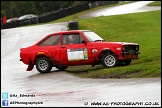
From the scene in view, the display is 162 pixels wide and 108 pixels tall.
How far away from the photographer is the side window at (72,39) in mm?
19328

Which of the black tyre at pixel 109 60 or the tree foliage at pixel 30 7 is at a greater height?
the tree foliage at pixel 30 7

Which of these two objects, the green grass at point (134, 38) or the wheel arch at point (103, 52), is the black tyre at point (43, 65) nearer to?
the green grass at point (134, 38)

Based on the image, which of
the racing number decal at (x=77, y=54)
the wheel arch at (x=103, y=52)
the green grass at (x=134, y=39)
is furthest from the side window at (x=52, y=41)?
the wheel arch at (x=103, y=52)

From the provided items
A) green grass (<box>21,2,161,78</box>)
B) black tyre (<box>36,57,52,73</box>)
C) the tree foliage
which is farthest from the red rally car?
the tree foliage

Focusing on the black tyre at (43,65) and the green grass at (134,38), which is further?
the black tyre at (43,65)

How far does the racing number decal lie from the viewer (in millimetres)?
19000

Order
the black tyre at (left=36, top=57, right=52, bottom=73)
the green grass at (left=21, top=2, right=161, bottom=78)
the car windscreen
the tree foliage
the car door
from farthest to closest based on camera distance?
the tree foliage
the black tyre at (left=36, top=57, right=52, bottom=73)
the car windscreen
the car door
the green grass at (left=21, top=2, right=161, bottom=78)

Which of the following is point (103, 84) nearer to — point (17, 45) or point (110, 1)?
point (17, 45)

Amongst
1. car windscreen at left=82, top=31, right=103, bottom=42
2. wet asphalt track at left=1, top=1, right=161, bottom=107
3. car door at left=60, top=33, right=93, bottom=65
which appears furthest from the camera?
car windscreen at left=82, top=31, right=103, bottom=42

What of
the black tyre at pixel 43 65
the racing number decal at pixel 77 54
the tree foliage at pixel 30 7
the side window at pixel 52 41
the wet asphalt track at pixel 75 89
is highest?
the tree foliage at pixel 30 7

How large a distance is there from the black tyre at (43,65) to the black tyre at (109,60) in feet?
7.65

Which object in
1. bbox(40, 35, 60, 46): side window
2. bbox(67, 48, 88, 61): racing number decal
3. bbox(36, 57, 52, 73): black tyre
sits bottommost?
bbox(36, 57, 52, 73): black tyre

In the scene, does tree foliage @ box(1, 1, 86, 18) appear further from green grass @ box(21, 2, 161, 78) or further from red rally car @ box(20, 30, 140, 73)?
red rally car @ box(20, 30, 140, 73)

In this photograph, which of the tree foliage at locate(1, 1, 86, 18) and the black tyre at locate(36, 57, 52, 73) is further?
the tree foliage at locate(1, 1, 86, 18)
